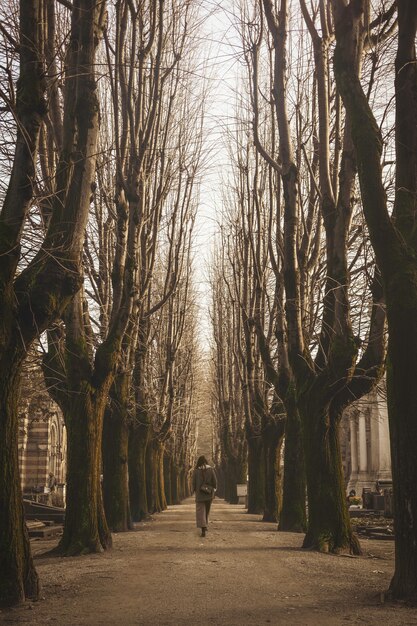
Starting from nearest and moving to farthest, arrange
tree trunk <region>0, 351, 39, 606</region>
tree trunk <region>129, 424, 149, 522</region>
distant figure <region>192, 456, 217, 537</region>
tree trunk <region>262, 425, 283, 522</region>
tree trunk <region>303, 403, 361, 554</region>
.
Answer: tree trunk <region>0, 351, 39, 606</region>, tree trunk <region>303, 403, 361, 554</region>, distant figure <region>192, 456, 217, 537</region>, tree trunk <region>262, 425, 283, 522</region>, tree trunk <region>129, 424, 149, 522</region>

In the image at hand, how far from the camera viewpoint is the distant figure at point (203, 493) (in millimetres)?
16266

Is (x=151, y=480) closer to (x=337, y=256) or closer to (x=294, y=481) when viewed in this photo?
(x=294, y=481)

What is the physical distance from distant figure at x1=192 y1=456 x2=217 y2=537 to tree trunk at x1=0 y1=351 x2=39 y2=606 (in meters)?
9.18

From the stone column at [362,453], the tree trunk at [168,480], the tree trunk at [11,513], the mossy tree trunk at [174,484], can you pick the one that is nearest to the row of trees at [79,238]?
the tree trunk at [11,513]

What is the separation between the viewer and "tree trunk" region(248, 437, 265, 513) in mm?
26828

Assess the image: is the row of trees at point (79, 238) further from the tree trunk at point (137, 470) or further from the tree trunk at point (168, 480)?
the tree trunk at point (168, 480)

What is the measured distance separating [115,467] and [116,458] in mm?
201

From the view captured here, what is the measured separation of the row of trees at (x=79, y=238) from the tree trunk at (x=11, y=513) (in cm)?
1

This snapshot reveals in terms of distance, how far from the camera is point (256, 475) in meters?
26.9

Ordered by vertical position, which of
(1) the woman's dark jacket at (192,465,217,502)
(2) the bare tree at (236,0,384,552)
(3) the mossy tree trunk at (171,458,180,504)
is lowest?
(3) the mossy tree trunk at (171,458,180,504)

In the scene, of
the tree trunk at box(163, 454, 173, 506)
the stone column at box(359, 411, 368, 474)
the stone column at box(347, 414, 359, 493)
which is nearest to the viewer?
the tree trunk at box(163, 454, 173, 506)

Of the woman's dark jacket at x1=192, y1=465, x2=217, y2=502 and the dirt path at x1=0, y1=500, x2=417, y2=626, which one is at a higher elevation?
the woman's dark jacket at x1=192, y1=465, x2=217, y2=502

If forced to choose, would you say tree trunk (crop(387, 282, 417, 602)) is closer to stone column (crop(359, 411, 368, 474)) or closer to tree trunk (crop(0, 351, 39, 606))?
tree trunk (crop(0, 351, 39, 606))

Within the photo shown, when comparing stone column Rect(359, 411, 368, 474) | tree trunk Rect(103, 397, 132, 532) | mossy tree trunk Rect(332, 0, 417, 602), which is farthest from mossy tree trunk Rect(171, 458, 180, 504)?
mossy tree trunk Rect(332, 0, 417, 602)
